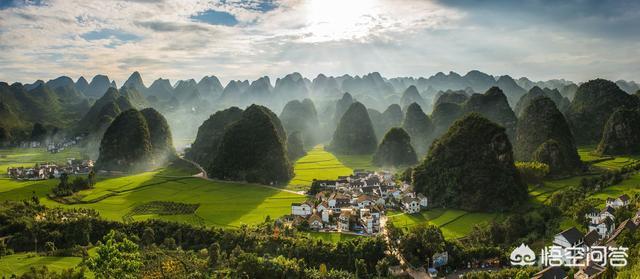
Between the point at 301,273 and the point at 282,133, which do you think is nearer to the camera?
the point at 301,273

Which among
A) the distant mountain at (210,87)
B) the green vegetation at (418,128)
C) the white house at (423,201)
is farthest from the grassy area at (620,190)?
the distant mountain at (210,87)

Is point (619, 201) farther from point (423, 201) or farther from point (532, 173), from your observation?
point (423, 201)

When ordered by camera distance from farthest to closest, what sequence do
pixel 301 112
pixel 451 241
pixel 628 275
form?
pixel 301 112, pixel 451 241, pixel 628 275

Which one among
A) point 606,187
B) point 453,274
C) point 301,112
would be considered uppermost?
point 301,112

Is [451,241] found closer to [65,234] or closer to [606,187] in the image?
[606,187]

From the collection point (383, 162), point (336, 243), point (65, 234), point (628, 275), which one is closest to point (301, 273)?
point (336, 243)

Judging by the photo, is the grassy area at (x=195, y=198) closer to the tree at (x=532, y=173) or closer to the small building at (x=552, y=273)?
the small building at (x=552, y=273)

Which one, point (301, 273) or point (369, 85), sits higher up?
point (369, 85)
